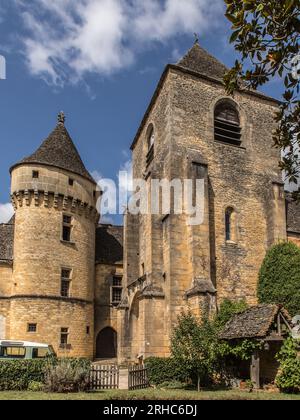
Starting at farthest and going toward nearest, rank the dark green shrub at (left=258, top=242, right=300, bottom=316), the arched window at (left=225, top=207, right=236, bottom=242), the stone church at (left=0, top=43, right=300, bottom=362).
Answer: the arched window at (left=225, top=207, right=236, bottom=242)
the stone church at (left=0, top=43, right=300, bottom=362)
the dark green shrub at (left=258, top=242, right=300, bottom=316)

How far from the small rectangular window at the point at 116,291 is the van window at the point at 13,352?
10.9 m

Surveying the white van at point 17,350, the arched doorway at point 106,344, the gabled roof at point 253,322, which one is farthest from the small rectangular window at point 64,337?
the gabled roof at point 253,322

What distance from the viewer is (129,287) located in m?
24.6

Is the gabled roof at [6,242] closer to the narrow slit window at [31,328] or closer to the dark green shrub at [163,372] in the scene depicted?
the narrow slit window at [31,328]

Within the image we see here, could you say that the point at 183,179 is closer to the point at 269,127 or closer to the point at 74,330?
the point at 269,127

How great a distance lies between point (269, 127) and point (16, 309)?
17.5 meters

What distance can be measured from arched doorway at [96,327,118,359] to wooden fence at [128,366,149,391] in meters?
11.0

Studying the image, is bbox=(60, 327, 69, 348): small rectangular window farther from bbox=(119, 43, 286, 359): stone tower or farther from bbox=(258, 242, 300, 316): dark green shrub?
bbox=(258, 242, 300, 316): dark green shrub

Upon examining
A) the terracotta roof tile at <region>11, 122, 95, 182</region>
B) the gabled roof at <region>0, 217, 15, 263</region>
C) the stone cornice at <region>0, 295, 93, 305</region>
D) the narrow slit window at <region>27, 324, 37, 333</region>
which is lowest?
the narrow slit window at <region>27, 324, 37, 333</region>

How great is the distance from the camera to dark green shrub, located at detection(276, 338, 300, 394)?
1367 centimetres

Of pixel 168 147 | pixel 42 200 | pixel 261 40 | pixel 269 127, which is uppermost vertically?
pixel 269 127

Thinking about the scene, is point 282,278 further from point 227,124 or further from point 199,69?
point 199,69

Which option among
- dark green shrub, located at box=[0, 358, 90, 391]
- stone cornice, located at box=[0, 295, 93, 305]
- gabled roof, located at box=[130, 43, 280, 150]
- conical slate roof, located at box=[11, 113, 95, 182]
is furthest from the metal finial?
dark green shrub, located at box=[0, 358, 90, 391]

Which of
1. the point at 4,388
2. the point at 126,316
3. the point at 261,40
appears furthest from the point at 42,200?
the point at 261,40
